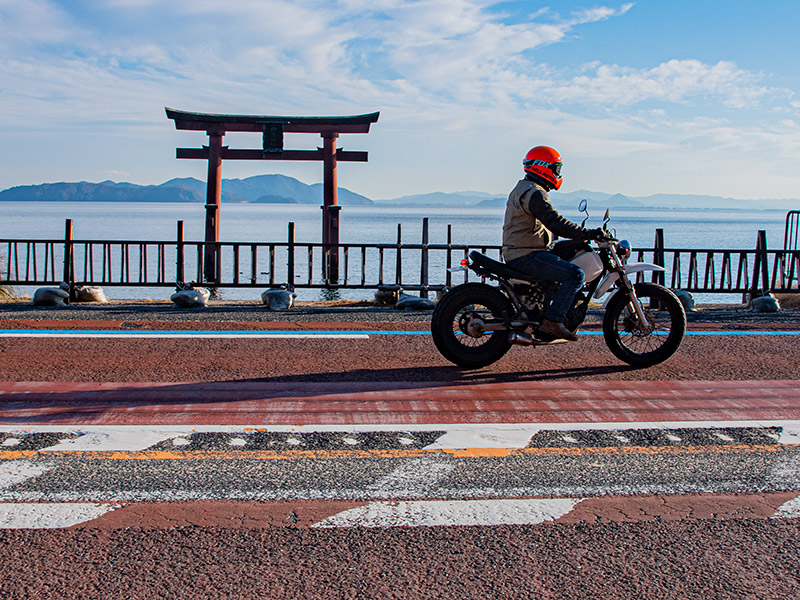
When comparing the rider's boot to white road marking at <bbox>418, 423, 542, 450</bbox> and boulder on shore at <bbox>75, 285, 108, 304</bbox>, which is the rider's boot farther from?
boulder on shore at <bbox>75, 285, 108, 304</bbox>

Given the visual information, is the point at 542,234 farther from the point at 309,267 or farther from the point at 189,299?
the point at 309,267

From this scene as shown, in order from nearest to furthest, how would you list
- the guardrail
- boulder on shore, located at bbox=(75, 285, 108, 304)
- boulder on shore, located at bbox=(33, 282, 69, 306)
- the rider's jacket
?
the rider's jacket < boulder on shore, located at bbox=(33, 282, 69, 306) < boulder on shore, located at bbox=(75, 285, 108, 304) < the guardrail

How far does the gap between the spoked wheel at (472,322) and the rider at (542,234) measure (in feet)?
1.15

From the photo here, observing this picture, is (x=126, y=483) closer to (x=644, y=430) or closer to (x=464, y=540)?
(x=464, y=540)

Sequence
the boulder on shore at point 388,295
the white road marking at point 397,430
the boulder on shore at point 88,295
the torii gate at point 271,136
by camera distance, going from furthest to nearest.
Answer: the torii gate at point 271,136, the boulder on shore at point 388,295, the boulder on shore at point 88,295, the white road marking at point 397,430

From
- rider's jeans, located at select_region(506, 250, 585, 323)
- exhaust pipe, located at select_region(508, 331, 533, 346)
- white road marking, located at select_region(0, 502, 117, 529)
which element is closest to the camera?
white road marking, located at select_region(0, 502, 117, 529)

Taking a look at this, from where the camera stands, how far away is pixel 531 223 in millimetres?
7266

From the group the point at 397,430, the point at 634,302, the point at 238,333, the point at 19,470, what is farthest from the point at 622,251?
the point at 19,470

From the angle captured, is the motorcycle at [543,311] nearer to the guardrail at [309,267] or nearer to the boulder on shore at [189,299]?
the guardrail at [309,267]

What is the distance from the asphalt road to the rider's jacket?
1136 mm

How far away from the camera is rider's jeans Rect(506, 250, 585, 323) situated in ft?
23.4

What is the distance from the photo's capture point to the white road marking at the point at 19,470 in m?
4.19

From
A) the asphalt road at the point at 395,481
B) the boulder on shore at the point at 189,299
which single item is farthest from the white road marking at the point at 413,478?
the boulder on shore at the point at 189,299

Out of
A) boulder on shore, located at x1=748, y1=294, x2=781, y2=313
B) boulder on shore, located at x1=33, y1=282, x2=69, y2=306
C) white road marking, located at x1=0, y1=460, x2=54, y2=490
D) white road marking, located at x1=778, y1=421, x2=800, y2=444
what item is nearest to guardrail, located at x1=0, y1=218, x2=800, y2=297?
boulder on shore, located at x1=33, y1=282, x2=69, y2=306
